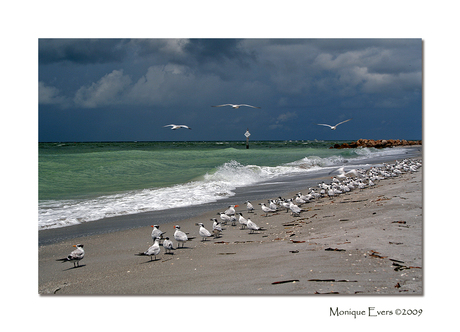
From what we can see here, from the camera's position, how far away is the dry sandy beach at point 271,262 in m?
3.53

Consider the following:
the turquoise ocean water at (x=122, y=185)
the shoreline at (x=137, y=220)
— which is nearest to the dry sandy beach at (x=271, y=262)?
the shoreline at (x=137, y=220)

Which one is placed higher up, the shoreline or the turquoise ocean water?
the turquoise ocean water

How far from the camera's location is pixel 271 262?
391cm

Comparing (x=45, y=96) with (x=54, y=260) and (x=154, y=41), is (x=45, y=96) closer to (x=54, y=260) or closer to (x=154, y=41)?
(x=154, y=41)

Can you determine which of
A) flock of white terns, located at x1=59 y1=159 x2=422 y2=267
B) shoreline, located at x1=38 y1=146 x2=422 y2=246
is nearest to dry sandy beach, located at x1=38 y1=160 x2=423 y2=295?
flock of white terns, located at x1=59 y1=159 x2=422 y2=267

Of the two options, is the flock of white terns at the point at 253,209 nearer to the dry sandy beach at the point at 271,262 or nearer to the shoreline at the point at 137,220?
the dry sandy beach at the point at 271,262

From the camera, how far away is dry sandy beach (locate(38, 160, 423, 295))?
353cm

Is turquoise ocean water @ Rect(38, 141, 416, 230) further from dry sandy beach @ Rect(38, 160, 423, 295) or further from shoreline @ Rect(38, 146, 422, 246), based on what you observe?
dry sandy beach @ Rect(38, 160, 423, 295)

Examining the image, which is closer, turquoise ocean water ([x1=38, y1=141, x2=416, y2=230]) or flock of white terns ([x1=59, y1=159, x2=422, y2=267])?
flock of white terns ([x1=59, y1=159, x2=422, y2=267])

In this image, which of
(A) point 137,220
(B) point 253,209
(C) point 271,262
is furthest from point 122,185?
(C) point 271,262

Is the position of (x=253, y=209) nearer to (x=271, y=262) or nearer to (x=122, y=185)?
(x=271, y=262)

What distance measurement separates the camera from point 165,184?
10070 mm

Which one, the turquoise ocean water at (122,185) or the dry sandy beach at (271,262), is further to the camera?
the turquoise ocean water at (122,185)
